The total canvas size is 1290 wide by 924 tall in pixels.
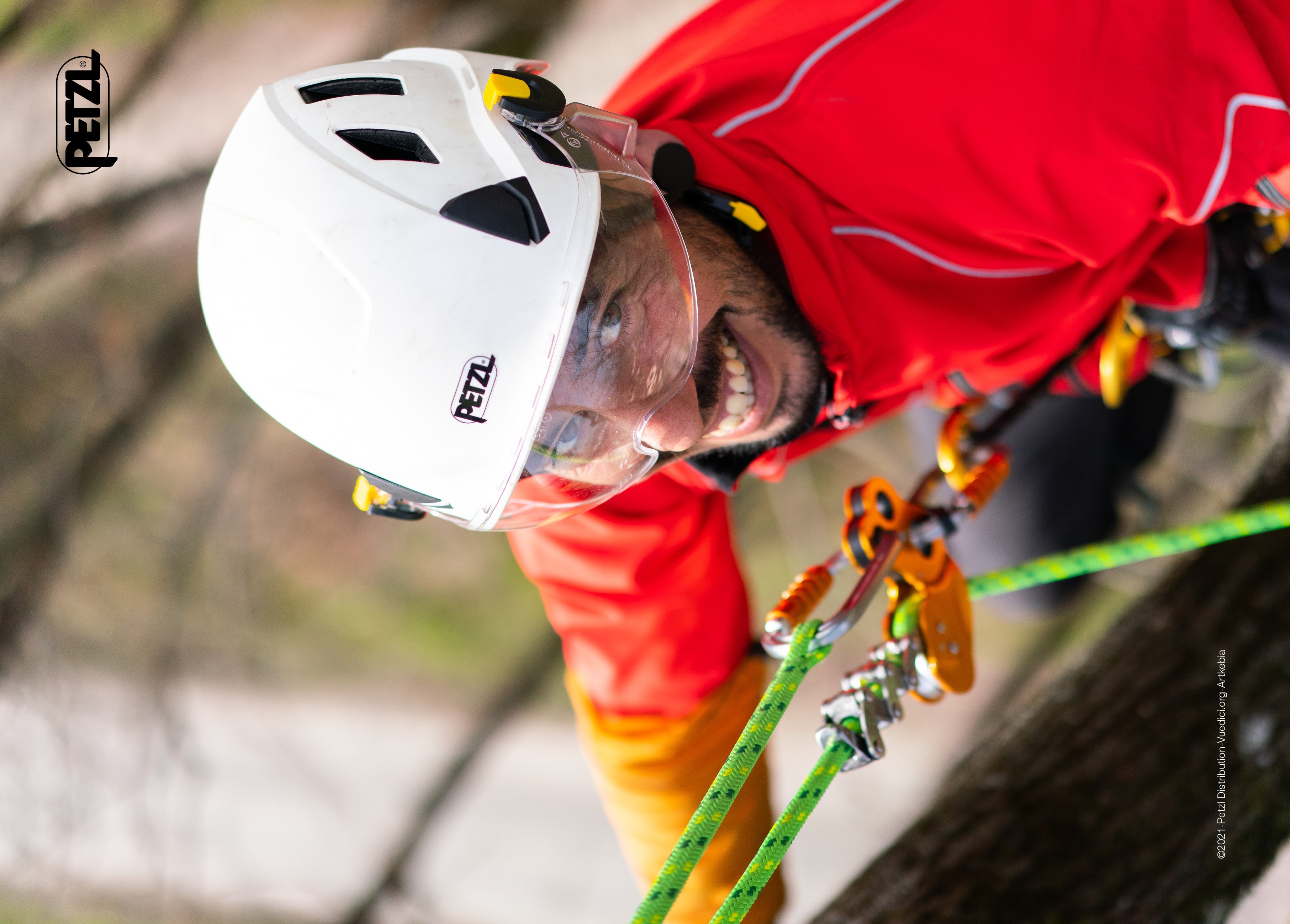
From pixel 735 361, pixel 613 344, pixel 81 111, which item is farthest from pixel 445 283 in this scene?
pixel 81 111

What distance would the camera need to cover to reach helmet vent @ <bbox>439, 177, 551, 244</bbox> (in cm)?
100

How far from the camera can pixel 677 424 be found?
116 cm

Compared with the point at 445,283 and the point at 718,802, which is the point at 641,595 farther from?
the point at 445,283

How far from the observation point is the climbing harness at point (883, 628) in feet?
3.10

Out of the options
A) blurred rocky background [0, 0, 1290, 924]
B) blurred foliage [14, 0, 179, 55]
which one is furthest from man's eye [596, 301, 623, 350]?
blurred foliage [14, 0, 179, 55]

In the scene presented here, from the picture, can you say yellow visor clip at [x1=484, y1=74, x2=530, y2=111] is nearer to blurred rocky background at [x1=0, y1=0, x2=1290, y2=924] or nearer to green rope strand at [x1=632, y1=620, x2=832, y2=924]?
green rope strand at [x1=632, y1=620, x2=832, y2=924]

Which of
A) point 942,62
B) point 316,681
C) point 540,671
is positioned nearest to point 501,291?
point 942,62

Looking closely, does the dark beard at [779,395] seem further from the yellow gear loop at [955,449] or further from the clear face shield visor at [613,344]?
the yellow gear loop at [955,449]

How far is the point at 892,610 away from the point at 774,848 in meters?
0.38

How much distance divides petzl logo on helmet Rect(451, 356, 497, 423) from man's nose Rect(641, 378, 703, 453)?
0.23 meters

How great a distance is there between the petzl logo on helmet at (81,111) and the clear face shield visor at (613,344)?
1.67m

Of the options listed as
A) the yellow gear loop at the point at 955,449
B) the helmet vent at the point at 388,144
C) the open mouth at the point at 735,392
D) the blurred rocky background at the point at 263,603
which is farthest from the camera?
the blurred rocky background at the point at 263,603

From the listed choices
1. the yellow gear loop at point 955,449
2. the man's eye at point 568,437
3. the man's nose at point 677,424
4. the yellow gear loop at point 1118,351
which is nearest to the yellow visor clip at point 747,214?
the man's nose at point 677,424

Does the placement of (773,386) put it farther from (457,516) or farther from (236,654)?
(236,654)
